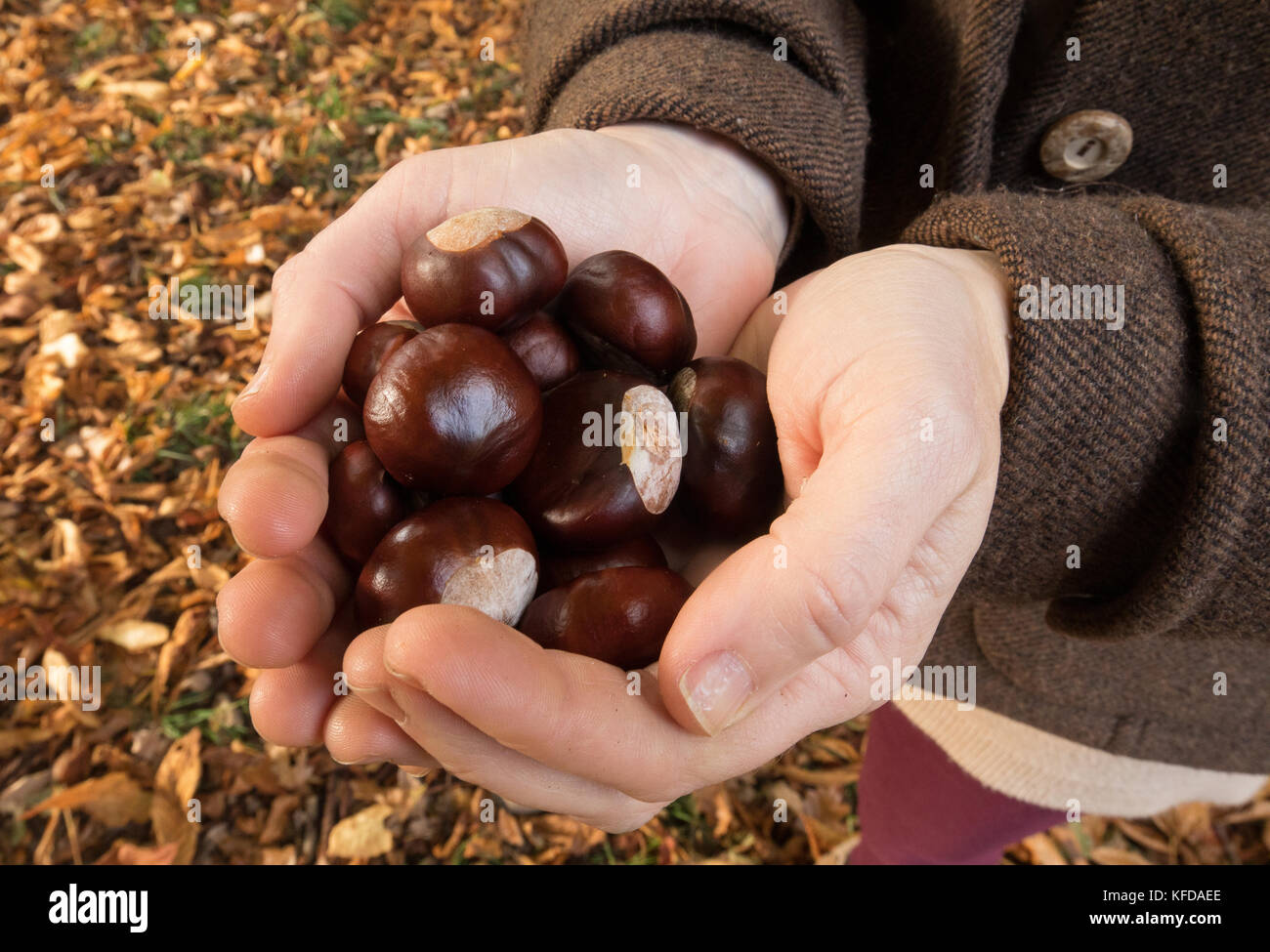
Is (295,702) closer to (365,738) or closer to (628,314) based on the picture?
(365,738)

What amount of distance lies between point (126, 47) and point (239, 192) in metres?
1.02

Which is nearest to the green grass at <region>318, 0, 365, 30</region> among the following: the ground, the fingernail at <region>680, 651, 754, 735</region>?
the ground

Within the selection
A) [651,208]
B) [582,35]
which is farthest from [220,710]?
[582,35]

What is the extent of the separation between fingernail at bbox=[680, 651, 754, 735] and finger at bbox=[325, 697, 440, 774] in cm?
→ 34

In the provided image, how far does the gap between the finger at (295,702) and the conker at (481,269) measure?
0.49 m

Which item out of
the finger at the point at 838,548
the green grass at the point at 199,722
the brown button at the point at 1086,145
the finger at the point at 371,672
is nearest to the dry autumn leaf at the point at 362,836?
the green grass at the point at 199,722

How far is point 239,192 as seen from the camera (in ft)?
10.5

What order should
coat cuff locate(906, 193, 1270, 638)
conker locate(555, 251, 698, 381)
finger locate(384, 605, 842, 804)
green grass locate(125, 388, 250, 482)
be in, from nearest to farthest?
1. finger locate(384, 605, 842, 804)
2. coat cuff locate(906, 193, 1270, 638)
3. conker locate(555, 251, 698, 381)
4. green grass locate(125, 388, 250, 482)

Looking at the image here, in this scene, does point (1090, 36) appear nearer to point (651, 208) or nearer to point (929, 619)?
point (651, 208)

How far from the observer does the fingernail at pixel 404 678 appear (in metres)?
0.88

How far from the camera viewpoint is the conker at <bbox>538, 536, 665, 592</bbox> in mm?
1164

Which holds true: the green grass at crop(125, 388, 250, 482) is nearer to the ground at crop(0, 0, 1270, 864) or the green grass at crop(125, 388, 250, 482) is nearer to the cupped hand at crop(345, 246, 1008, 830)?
the ground at crop(0, 0, 1270, 864)

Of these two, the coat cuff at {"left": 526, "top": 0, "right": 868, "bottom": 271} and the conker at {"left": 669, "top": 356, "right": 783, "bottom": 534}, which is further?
the coat cuff at {"left": 526, "top": 0, "right": 868, "bottom": 271}

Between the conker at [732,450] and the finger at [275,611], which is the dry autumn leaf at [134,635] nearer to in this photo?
the finger at [275,611]
